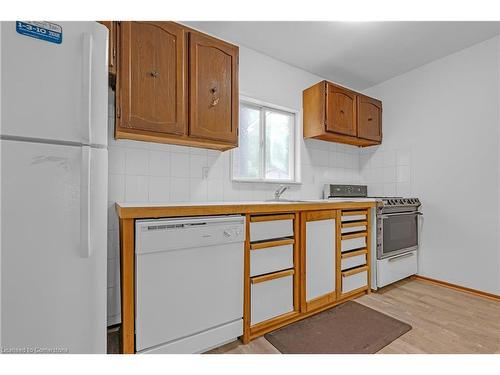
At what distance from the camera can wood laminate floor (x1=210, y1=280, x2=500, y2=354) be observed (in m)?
1.55

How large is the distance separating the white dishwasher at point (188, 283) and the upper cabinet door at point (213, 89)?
2.50ft

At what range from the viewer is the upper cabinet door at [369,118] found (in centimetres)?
298

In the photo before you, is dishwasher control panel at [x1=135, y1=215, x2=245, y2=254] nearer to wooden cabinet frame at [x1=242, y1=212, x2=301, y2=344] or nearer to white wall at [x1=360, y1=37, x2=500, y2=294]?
wooden cabinet frame at [x1=242, y1=212, x2=301, y2=344]

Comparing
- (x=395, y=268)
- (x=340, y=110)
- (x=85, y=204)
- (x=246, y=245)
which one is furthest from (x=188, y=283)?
(x=340, y=110)

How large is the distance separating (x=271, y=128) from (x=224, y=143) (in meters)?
0.96

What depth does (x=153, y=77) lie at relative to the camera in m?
1.66

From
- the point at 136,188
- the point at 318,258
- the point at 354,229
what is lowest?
the point at 318,258

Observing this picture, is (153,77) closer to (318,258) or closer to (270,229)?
(270,229)

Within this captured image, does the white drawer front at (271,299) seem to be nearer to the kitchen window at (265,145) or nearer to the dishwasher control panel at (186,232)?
the dishwasher control panel at (186,232)

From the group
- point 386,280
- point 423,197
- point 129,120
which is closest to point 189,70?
point 129,120

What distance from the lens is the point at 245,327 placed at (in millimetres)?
1585

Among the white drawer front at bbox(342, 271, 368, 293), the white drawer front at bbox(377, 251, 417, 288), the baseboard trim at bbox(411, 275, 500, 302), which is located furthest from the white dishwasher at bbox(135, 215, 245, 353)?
the baseboard trim at bbox(411, 275, 500, 302)

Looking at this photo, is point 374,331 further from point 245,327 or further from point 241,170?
point 241,170

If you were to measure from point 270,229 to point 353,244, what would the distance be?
103 centimetres
